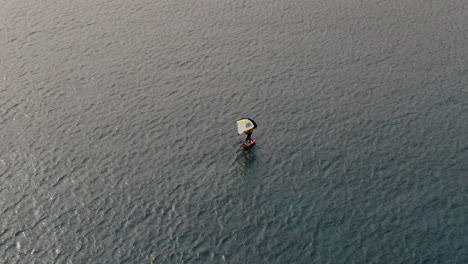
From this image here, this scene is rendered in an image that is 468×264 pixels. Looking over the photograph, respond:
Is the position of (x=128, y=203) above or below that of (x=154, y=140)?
below

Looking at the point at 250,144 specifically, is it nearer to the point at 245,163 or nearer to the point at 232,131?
the point at 245,163

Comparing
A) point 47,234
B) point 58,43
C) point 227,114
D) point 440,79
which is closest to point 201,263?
point 47,234

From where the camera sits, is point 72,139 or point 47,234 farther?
point 72,139

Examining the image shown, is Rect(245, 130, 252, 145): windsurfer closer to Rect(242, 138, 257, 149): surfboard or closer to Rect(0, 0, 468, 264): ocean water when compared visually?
Rect(242, 138, 257, 149): surfboard

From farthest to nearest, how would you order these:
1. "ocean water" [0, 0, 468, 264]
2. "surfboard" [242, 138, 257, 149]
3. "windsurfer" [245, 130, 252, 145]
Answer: "windsurfer" [245, 130, 252, 145] < "surfboard" [242, 138, 257, 149] < "ocean water" [0, 0, 468, 264]

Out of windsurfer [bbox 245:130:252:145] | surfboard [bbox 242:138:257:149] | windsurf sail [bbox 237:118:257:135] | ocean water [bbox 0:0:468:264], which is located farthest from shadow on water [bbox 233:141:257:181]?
windsurf sail [bbox 237:118:257:135]

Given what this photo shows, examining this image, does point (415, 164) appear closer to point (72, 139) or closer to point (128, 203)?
point (128, 203)

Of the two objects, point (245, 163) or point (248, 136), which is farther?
point (248, 136)

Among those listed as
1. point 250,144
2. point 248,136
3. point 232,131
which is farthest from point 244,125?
point 232,131
